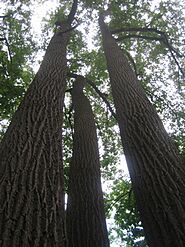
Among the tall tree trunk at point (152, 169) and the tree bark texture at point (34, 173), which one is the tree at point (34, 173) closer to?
the tree bark texture at point (34, 173)

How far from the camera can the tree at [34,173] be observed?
2.60 m

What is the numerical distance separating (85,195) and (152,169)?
1.98 meters

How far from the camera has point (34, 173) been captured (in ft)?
10.9

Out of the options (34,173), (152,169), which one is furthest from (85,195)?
(34,173)

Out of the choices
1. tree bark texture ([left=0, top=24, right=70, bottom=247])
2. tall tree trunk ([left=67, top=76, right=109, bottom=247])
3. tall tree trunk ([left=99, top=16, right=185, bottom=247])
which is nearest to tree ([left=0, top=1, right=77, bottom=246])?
tree bark texture ([left=0, top=24, right=70, bottom=247])

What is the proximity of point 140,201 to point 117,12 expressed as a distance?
9022 mm

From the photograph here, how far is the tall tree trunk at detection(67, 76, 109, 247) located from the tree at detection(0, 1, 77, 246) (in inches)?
62.5

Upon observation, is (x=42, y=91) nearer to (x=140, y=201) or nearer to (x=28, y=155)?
(x=28, y=155)

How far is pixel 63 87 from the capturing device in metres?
5.70

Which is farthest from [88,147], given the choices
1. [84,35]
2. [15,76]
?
[84,35]

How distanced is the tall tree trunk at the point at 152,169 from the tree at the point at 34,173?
1.05m

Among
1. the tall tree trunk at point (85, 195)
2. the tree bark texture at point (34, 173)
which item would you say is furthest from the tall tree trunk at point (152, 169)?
the tall tree trunk at point (85, 195)

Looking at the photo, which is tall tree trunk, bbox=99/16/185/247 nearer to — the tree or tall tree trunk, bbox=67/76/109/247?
the tree

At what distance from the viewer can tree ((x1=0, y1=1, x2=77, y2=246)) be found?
8.54 feet
